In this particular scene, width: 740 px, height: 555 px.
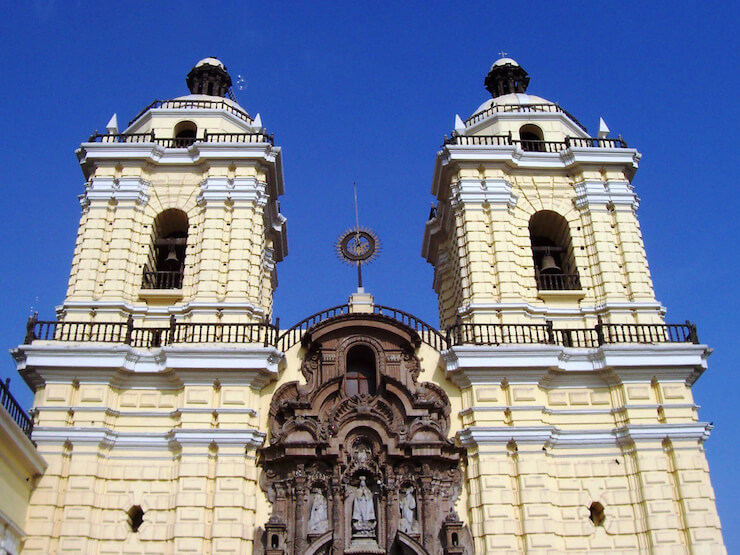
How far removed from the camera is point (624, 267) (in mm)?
22297

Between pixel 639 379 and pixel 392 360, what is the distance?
5.94 meters

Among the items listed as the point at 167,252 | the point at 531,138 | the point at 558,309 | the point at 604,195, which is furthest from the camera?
the point at 531,138

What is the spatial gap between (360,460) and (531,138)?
40.5 feet

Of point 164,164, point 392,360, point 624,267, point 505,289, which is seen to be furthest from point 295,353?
point 624,267

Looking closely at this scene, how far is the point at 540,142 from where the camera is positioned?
81.8 ft

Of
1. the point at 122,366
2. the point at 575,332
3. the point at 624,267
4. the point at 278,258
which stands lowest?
the point at 122,366

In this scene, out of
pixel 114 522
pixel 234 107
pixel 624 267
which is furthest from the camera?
pixel 234 107

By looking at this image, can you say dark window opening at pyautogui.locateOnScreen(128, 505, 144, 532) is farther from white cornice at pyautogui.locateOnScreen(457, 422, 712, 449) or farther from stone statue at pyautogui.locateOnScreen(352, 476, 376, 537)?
white cornice at pyautogui.locateOnScreen(457, 422, 712, 449)

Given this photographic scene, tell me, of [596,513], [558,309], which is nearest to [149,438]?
[596,513]

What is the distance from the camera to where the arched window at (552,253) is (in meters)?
23.0

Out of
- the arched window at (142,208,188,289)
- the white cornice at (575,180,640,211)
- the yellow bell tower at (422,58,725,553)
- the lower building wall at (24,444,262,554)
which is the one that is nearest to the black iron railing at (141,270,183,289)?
the arched window at (142,208,188,289)

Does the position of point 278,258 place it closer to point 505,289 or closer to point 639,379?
point 505,289

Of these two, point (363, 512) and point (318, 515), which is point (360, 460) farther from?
point (318, 515)

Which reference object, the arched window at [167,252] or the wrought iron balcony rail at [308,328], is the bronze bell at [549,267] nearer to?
the wrought iron balcony rail at [308,328]
